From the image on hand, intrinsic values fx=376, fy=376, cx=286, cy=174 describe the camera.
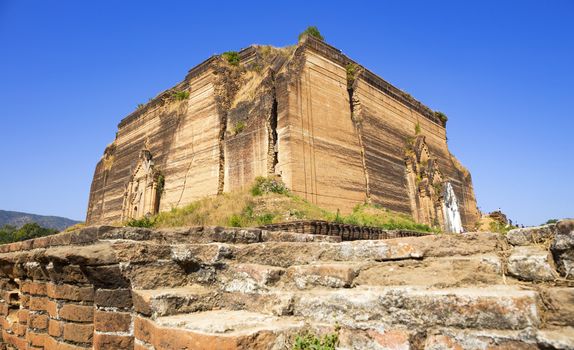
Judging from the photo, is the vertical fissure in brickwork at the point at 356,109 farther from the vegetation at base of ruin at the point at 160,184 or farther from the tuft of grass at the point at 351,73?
the vegetation at base of ruin at the point at 160,184

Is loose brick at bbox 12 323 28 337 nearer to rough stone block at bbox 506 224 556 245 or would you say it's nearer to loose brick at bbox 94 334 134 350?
loose brick at bbox 94 334 134 350

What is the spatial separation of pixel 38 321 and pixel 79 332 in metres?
0.86

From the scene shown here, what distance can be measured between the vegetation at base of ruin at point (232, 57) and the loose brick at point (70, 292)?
58.5 ft

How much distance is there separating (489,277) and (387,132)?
64.4ft

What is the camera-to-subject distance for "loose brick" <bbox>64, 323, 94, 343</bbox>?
116 inches

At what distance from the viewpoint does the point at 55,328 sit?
3209mm

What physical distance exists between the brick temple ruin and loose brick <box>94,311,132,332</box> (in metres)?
11.6

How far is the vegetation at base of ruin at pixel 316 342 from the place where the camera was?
212 centimetres

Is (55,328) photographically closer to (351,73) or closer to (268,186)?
(268,186)

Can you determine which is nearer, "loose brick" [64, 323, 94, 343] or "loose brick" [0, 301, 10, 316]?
"loose brick" [64, 323, 94, 343]

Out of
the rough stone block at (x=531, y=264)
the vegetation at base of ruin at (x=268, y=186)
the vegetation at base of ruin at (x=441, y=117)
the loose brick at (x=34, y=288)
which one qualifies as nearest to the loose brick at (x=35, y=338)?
the loose brick at (x=34, y=288)

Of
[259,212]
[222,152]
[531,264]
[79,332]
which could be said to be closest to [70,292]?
[79,332]

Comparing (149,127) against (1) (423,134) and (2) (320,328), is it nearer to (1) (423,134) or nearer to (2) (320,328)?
(1) (423,134)

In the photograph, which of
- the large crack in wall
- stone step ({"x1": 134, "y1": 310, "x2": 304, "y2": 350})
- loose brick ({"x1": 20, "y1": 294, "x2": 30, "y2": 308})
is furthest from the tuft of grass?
stone step ({"x1": 134, "y1": 310, "x2": 304, "y2": 350})
